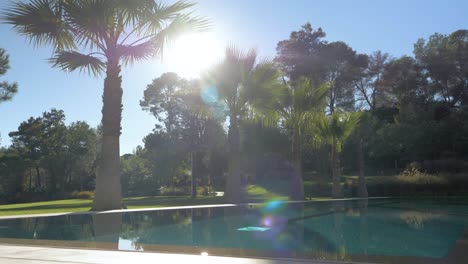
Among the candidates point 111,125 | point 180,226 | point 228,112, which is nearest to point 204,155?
point 228,112

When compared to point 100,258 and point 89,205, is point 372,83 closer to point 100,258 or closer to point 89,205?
point 89,205

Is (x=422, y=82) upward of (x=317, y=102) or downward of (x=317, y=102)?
upward

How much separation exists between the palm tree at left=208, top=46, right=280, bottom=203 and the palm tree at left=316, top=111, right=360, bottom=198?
18.1ft

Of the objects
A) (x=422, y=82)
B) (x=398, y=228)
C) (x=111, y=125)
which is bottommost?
(x=398, y=228)

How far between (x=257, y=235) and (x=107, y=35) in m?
9.03

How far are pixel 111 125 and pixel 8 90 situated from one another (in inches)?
565

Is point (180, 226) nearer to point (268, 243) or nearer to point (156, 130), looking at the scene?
point (268, 243)

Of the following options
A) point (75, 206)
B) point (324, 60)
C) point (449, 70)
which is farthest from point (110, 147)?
point (449, 70)

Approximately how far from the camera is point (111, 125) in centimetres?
1384

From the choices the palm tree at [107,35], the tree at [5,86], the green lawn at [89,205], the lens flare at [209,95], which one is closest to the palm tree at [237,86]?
the lens flare at [209,95]

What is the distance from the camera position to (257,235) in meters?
8.20

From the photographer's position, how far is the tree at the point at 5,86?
76.4 ft

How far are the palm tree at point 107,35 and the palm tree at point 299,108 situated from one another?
26.2 feet

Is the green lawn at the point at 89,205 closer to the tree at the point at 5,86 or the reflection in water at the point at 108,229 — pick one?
the reflection in water at the point at 108,229
